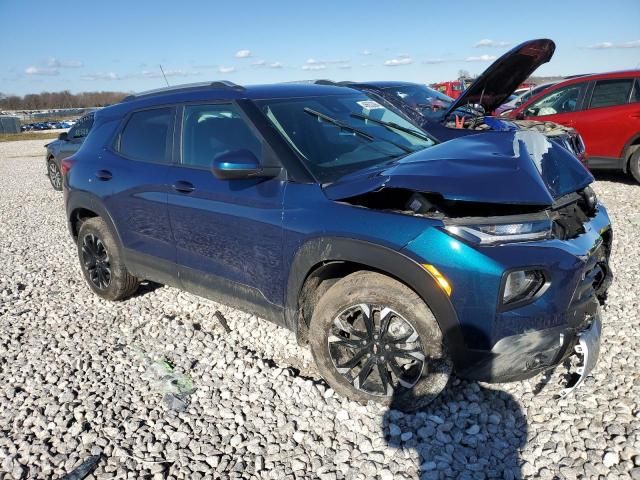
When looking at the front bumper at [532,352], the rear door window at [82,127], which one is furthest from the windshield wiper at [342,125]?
the rear door window at [82,127]

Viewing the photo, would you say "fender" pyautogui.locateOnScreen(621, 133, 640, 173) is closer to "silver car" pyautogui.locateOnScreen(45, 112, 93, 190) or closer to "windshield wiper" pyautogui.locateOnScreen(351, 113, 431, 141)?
"windshield wiper" pyautogui.locateOnScreen(351, 113, 431, 141)

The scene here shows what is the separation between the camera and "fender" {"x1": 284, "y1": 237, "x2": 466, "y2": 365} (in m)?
2.41

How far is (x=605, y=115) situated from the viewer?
26.8ft

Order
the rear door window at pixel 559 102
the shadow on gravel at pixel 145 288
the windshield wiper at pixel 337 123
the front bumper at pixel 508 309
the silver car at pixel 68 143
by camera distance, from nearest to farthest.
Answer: the front bumper at pixel 508 309, the windshield wiper at pixel 337 123, the shadow on gravel at pixel 145 288, the rear door window at pixel 559 102, the silver car at pixel 68 143

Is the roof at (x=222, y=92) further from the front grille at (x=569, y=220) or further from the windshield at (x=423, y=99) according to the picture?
the windshield at (x=423, y=99)

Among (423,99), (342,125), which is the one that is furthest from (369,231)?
(423,99)

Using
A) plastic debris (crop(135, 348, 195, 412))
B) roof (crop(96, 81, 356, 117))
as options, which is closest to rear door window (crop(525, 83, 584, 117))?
roof (crop(96, 81, 356, 117))

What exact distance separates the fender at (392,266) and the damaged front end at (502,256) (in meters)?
0.04

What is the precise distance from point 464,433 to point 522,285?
0.88 m

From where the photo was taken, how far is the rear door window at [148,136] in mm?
3744

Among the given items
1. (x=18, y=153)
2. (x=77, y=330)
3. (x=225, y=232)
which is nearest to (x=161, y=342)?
(x=77, y=330)

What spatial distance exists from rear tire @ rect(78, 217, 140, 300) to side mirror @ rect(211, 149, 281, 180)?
1.84m

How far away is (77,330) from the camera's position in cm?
412

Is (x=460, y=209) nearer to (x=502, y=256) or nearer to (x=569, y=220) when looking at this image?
(x=502, y=256)
